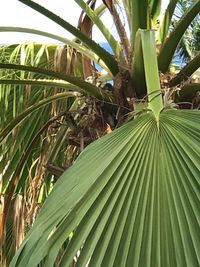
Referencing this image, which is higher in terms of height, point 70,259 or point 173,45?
point 173,45

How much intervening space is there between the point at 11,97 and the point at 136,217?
1.68m

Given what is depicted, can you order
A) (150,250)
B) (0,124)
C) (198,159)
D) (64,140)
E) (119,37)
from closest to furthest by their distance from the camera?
(150,250) < (198,159) < (119,37) < (64,140) < (0,124)

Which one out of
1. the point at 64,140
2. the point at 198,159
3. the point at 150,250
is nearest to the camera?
the point at 150,250

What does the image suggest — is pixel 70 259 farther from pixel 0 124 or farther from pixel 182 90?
pixel 0 124

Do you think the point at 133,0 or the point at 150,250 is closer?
the point at 150,250

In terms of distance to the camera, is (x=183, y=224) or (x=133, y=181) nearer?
(x=183, y=224)

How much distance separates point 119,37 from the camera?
5.83 ft

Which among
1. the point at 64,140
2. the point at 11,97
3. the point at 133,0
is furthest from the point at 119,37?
the point at 11,97

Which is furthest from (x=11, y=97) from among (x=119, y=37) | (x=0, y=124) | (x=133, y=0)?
(x=133, y=0)

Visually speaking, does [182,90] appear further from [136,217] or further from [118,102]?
[136,217]

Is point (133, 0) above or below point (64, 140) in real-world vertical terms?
above

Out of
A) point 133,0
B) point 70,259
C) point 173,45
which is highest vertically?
point 133,0

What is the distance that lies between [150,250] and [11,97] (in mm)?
1751

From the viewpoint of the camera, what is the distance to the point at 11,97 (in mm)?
2455
